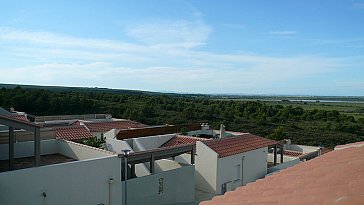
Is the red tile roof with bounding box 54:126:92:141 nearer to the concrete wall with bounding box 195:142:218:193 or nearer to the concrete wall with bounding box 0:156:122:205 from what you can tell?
the concrete wall with bounding box 0:156:122:205

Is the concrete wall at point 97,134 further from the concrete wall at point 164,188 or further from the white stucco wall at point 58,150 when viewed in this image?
the concrete wall at point 164,188

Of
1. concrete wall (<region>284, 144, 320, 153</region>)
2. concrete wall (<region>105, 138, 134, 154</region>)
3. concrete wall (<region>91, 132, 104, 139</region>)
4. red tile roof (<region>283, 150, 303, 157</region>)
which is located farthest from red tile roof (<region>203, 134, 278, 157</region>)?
concrete wall (<region>91, 132, 104, 139</region>)

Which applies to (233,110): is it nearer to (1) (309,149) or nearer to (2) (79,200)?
(1) (309,149)

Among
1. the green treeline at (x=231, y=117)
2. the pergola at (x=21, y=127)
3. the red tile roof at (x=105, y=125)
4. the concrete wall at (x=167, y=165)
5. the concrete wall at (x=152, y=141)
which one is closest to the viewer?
the pergola at (x=21, y=127)

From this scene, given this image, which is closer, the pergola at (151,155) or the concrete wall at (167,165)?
the pergola at (151,155)

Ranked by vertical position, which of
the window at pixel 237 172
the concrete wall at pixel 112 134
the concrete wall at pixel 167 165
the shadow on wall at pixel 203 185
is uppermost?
the concrete wall at pixel 112 134

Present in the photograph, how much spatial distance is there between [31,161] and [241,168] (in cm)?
1095

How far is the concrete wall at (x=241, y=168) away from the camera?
17672mm

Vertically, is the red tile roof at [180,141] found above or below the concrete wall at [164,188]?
above

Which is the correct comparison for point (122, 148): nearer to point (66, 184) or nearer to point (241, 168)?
point (66, 184)

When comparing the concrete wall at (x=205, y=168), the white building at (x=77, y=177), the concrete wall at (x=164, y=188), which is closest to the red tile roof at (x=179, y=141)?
the concrete wall at (x=205, y=168)

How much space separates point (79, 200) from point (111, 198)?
4.47ft

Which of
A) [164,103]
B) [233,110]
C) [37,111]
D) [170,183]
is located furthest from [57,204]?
[164,103]

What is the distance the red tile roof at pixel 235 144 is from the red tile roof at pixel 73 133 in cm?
672
